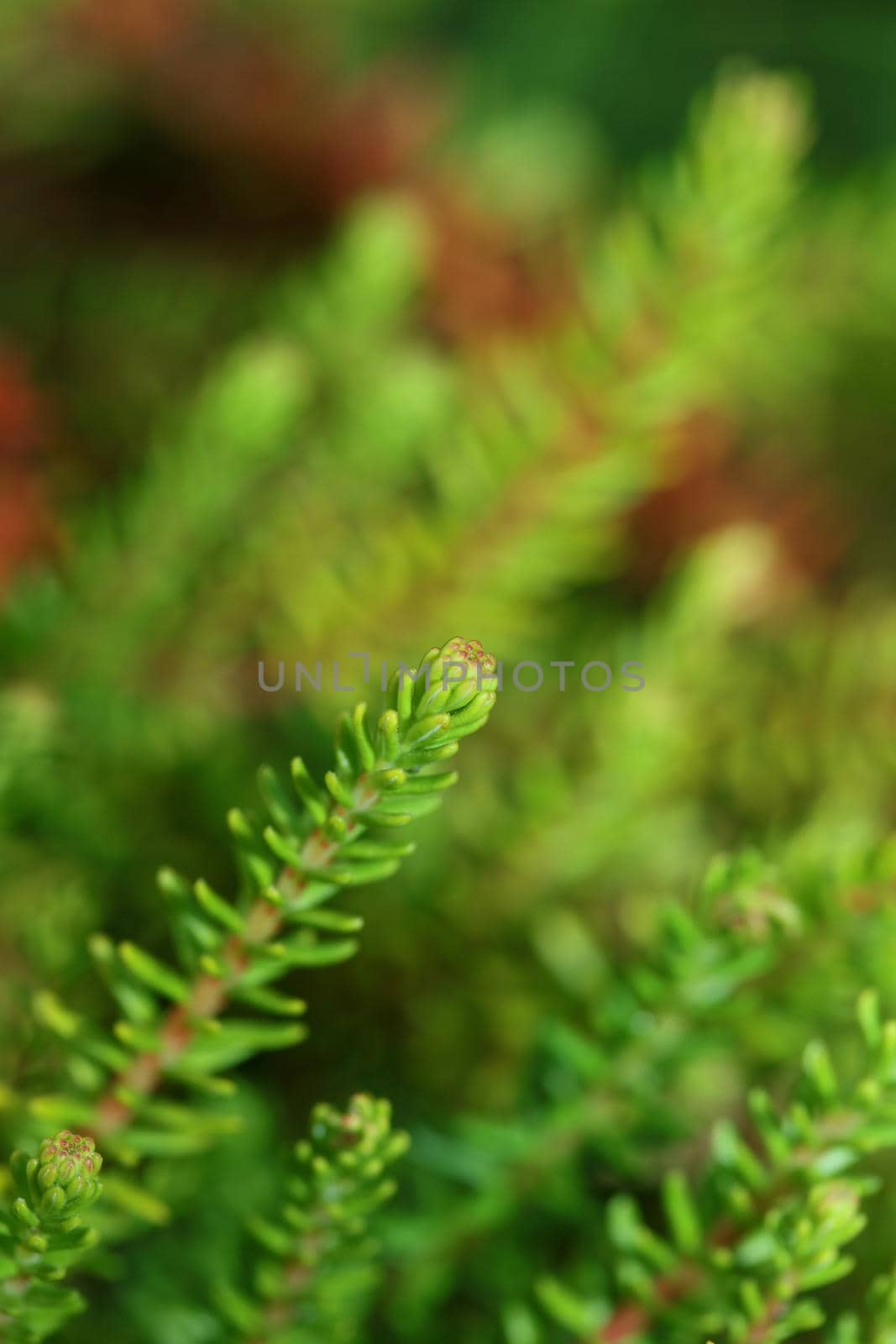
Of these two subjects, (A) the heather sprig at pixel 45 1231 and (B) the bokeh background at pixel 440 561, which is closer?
(A) the heather sprig at pixel 45 1231

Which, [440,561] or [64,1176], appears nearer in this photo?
[64,1176]

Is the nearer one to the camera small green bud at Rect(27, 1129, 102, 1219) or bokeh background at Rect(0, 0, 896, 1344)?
small green bud at Rect(27, 1129, 102, 1219)

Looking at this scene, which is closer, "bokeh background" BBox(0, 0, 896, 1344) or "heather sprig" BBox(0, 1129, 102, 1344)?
"heather sprig" BBox(0, 1129, 102, 1344)

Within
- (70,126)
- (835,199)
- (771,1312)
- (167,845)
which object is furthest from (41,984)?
(835,199)

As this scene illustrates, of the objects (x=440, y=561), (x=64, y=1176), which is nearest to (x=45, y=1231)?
(x=64, y=1176)

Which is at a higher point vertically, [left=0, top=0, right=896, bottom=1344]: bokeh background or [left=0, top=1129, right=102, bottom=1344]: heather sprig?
[left=0, top=0, right=896, bottom=1344]: bokeh background

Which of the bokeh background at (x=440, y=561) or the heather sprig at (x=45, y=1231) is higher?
the bokeh background at (x=440, y=561)

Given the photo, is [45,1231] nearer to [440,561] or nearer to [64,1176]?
[64,1176]

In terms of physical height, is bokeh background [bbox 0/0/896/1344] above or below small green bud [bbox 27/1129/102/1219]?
above
